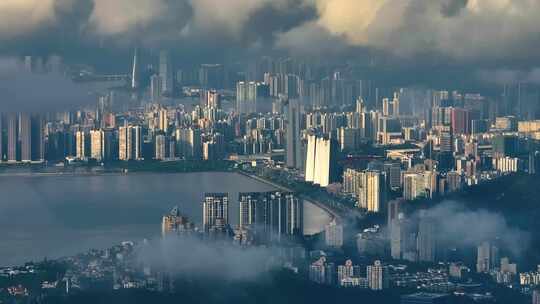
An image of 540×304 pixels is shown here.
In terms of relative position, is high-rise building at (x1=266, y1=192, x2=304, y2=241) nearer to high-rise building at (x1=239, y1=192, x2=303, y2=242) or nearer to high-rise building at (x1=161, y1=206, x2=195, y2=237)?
high-rise building at (x1=239, y1=192, x2=303, y2=242)

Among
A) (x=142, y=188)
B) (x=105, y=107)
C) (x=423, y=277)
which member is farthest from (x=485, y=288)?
(x=105, y=107)

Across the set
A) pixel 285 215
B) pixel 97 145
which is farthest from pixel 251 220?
pixel 97 145

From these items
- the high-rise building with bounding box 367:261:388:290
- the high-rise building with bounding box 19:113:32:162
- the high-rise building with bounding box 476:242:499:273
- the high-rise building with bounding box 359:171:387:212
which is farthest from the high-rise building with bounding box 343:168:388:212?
the high-rise building with bounding box 19:113:32:162

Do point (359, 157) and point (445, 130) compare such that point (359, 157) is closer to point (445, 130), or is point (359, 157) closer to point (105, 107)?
point (445, 130)

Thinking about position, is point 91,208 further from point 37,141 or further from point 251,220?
point 37,141

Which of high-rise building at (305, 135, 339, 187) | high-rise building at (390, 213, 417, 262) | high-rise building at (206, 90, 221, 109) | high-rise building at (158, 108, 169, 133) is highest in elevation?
high-rise building at (206, 90, 221, 109)

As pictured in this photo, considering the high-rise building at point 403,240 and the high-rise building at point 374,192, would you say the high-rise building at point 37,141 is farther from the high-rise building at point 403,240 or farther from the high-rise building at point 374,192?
the high-rise building at point 403,240

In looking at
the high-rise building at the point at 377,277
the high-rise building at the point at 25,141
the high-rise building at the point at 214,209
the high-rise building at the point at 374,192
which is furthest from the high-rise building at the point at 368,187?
the high-rise building at the point at 25,141
